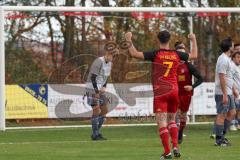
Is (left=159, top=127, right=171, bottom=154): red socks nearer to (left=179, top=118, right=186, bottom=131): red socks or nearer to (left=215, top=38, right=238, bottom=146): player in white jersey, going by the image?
(left=215, top=38, right=238, bottom=146): player in white jersey

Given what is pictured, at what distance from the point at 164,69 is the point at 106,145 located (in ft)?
11.0

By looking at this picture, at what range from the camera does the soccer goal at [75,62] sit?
21.8 meters

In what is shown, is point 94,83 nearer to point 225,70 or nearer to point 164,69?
point 225,70

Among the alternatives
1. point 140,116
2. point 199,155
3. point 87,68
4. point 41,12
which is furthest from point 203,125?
point 199,155

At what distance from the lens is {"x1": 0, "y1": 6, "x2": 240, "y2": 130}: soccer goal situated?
71.6 feet

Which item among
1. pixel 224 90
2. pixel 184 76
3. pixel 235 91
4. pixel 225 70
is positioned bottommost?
pixel 235 91

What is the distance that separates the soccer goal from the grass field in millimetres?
Answer: 906

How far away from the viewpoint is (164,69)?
13.3 metres

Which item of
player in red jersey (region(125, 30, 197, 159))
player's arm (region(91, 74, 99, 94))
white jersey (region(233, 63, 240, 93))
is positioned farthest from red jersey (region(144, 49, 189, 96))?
white jersey (region(233, 63, 240, 93))

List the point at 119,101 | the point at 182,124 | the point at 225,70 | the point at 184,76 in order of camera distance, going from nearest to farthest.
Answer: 1. the point at 225,70
2. the point at 184,76
3. the point at 182,124
4. the point at 119,101

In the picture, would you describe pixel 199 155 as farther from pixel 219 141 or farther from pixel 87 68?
pixel 87 68

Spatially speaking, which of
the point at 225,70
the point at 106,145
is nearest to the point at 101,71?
the point at 106,145

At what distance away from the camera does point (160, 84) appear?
13289mm

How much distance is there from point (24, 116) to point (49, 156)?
322 inches
